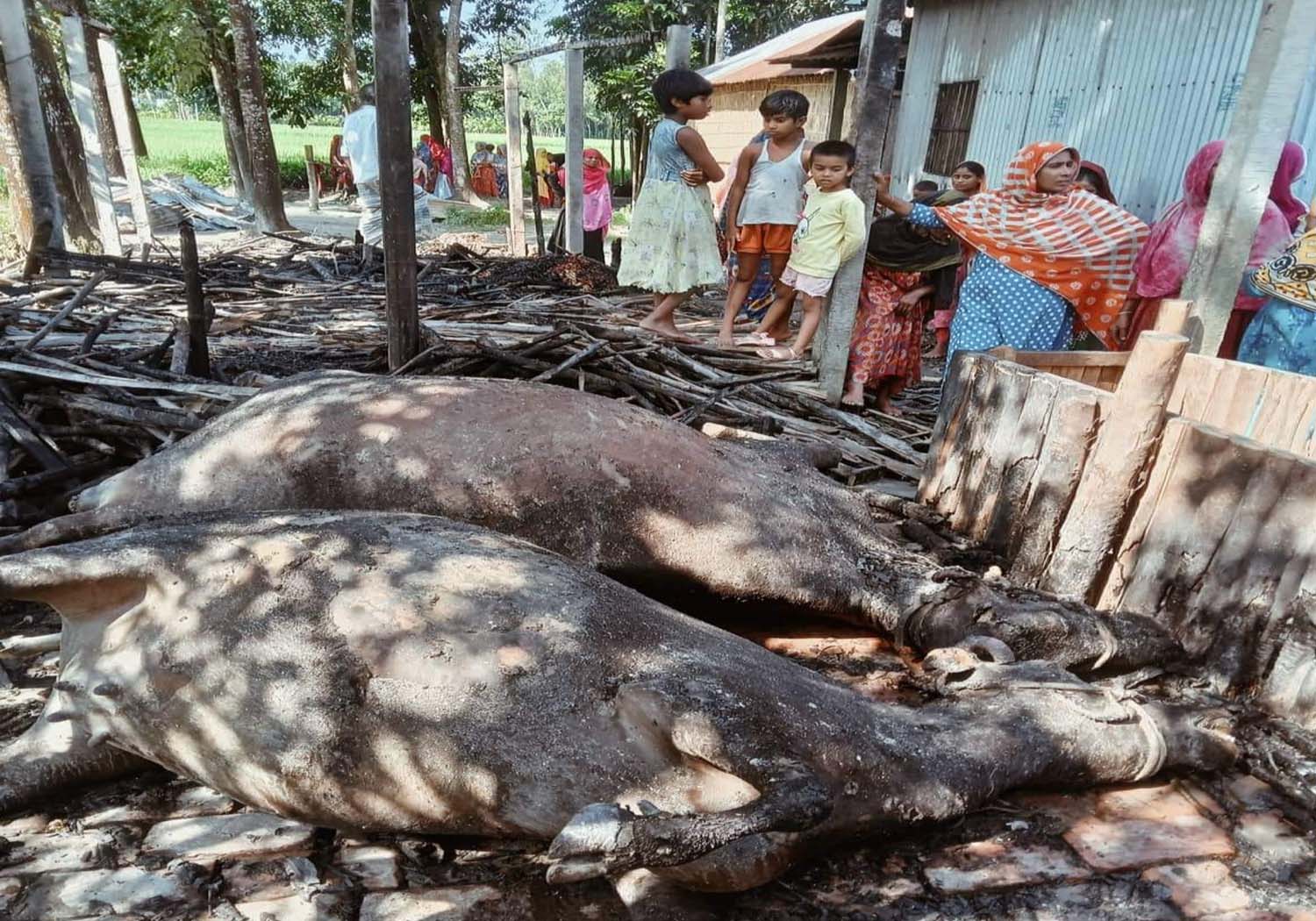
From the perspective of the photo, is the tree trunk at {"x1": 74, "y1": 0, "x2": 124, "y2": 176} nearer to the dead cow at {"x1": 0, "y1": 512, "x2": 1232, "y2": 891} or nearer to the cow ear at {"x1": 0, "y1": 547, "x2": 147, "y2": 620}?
the cow ear at {"x1": 0, "y1": 547, "x2": 147, "y2": 620}

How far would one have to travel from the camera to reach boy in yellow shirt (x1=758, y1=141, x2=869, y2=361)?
5.38 m

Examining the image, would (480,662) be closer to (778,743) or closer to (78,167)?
(778,743)

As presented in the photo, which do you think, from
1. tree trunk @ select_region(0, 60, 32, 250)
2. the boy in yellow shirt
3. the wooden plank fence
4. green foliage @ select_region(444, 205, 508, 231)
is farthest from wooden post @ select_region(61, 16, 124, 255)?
the wooden plank fence

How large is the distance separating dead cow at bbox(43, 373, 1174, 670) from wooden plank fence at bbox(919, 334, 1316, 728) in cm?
23

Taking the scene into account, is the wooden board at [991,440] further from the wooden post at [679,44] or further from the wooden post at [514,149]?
the wooden post at [514,149]

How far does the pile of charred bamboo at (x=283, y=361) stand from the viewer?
13.7 feet

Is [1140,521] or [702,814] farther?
[1140,521]

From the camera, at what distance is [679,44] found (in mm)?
9398

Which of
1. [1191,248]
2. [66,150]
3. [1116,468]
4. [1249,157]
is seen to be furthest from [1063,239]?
[66,150]

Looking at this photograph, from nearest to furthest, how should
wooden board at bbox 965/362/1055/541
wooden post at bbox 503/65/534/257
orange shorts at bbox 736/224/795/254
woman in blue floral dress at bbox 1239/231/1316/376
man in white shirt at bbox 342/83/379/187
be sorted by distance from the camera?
wooden board at bbox 965/362/1055/541, woman in blue floral dress at bbox 1239/231/1316/376, orange shorts at bbox 736/224/795/254, man in white shirt at bbox 342/83/379/187, wooden post at bbox 503/65/534/257

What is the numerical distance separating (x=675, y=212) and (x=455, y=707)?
5.06 meters

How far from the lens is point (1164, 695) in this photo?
9.41 ft

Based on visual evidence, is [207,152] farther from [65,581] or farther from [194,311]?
[65,581]

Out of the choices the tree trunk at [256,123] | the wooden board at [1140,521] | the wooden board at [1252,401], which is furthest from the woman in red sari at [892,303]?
the tree trunk at [256,123]
